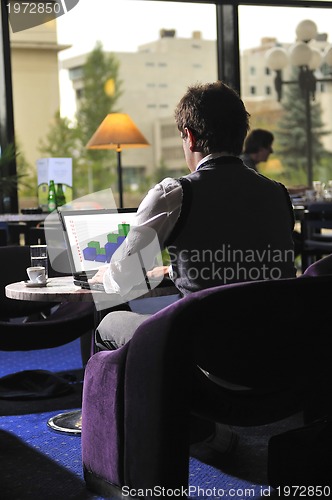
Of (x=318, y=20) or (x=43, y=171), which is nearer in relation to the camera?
(x=43, y=171)

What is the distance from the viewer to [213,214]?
2.74m

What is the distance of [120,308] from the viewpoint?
3.69 meters

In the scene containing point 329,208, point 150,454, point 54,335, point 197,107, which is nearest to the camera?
point 150,454

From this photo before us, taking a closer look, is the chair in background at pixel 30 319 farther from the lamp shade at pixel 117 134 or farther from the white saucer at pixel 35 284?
the lamp shade at pixel 117 134

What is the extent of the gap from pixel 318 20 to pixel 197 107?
6826mm

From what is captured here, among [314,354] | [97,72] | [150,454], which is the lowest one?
[150,454]

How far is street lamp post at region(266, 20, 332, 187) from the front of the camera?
8.94 m

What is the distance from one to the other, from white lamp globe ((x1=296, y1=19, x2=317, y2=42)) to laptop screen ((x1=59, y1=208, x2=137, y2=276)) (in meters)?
6.15

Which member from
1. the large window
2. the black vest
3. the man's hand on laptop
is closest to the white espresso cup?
the man's hand on laptop

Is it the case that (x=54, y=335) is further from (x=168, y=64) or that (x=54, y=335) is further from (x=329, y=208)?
(x=168, y=64)

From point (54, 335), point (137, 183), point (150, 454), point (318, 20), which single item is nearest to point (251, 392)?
point (150, 454)

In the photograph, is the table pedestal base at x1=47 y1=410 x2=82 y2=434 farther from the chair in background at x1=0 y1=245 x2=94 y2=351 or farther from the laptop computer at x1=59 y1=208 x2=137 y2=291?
the laptop computer at x1=59 y1=208 x2=137 y2=291

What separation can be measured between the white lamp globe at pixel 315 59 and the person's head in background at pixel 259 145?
207 cm

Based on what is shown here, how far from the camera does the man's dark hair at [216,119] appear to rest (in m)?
2.85
